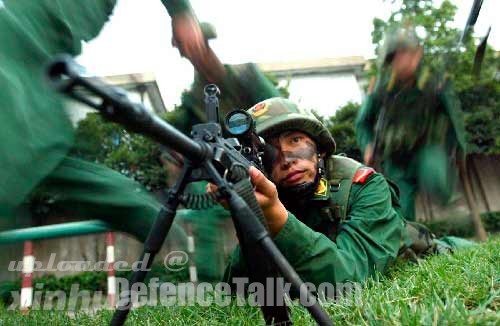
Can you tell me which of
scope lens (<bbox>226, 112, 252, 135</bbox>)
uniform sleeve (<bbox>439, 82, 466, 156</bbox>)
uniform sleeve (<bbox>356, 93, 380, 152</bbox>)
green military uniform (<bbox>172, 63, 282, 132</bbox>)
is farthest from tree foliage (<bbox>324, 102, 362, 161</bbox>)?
scope lens (<bbox>226, 112, 252, 135</bbox>)

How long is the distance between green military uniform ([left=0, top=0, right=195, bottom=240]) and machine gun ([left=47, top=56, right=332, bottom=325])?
586 mm

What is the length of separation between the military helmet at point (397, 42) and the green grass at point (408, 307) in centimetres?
278

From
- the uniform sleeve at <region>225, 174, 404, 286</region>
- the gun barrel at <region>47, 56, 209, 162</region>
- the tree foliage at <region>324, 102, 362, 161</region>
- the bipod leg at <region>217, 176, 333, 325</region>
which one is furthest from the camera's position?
the tree foliage at <region>324, 102, 362, 161</region>

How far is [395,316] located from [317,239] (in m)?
0.62

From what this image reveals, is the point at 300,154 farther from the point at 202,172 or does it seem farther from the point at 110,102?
the point at 110,102

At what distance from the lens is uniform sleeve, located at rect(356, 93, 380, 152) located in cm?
460

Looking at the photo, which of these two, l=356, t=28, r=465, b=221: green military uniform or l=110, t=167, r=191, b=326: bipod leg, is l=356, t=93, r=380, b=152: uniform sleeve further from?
l=110, t=167, r=191, b=326: bipod leg

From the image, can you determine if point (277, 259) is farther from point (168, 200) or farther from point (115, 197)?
point (115, 197)

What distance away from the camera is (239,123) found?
1.52m

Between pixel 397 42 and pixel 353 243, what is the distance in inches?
125

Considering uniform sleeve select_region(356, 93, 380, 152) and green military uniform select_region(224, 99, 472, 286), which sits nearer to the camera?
green military uniform select_region(224, 99, 472, 286)

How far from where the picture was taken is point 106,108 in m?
0.89

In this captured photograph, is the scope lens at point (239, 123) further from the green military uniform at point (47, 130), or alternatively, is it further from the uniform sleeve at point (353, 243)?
the green military uniform at point (47, 130)

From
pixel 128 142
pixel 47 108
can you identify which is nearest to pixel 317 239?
pixel 47 108
